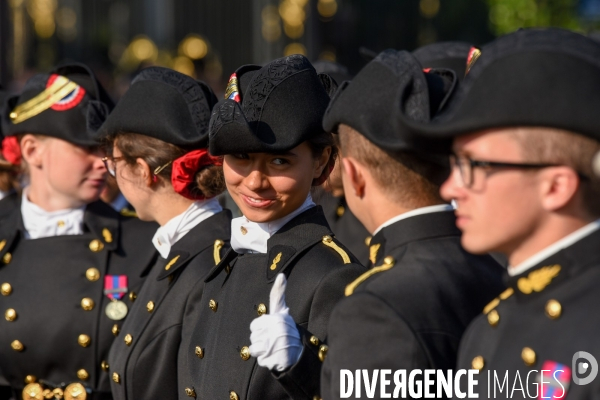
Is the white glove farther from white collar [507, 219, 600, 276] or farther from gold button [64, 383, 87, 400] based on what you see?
gold button [64, 383, 87, 400]

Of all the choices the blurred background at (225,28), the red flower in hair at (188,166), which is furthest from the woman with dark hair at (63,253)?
the blurred background at (225,28)

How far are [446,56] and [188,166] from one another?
7.19ft

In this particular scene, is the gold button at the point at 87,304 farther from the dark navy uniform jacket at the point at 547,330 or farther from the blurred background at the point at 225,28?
the blurred background at the point at 225,28

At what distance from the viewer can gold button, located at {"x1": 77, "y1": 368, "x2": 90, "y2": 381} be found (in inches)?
190

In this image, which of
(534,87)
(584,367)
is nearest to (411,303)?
(584,367)

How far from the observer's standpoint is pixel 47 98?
5156mm

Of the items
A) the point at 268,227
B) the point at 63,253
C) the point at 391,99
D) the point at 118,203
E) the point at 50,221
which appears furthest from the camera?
the point at 118,203

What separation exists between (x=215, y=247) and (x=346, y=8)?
13360 millimetres

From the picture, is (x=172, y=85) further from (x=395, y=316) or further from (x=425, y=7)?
(x=425, y=7)

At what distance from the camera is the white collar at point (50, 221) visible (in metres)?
5.20

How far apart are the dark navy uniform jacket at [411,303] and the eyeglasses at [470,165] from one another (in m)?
0.31

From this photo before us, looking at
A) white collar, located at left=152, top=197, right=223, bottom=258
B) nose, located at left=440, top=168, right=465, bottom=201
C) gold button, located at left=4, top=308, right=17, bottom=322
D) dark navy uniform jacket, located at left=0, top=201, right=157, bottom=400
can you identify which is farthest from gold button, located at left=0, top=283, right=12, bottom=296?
nose, located at left=440, top=168, right=465, bottom=201

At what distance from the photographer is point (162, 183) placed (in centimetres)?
437

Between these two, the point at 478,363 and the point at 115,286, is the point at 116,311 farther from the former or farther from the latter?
the point at 478,363
